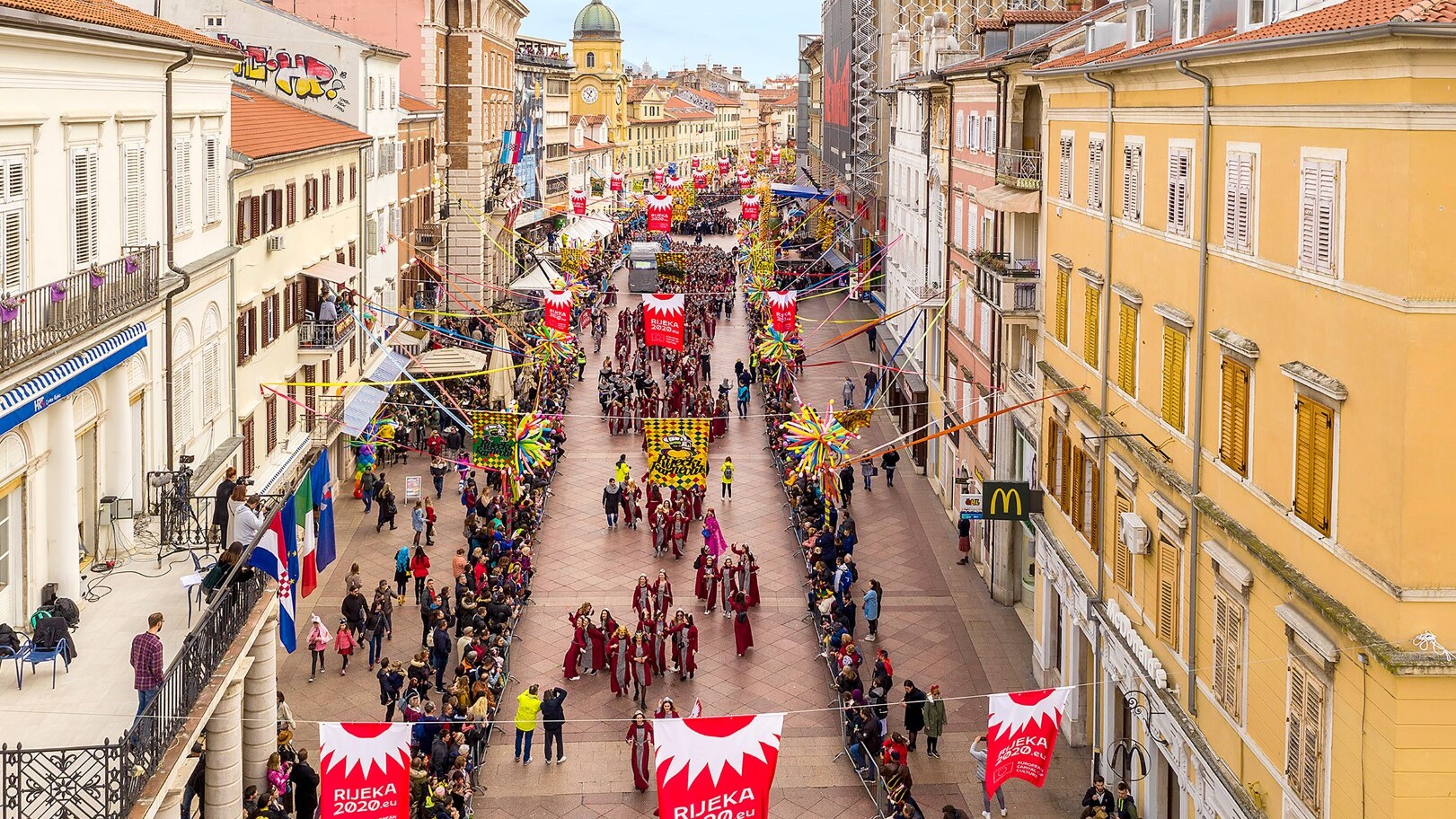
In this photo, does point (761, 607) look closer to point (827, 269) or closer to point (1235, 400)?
point (1235, 400)

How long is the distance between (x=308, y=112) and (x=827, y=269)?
4958cm

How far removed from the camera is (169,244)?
73.2 ft

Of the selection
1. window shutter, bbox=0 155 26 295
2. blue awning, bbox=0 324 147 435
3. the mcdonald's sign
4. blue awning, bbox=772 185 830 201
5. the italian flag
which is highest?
blue awning, bbox=772 185 830 201

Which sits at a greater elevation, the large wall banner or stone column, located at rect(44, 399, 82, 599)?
stone column, located at rect(44, 399, 82, 599)

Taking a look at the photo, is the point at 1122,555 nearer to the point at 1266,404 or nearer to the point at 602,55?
the point at 1266,404

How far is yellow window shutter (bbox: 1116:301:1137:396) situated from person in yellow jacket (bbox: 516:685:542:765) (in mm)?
9628

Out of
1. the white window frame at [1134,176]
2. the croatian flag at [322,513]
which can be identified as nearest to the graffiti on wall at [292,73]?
the croatian flag at [322,513]

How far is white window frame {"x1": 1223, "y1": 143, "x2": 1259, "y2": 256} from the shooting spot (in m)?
16.3

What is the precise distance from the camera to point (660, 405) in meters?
51.2

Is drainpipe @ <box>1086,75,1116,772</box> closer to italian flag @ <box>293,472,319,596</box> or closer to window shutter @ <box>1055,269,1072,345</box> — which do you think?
window shutter @ <box>1055,269,1072,345</box>

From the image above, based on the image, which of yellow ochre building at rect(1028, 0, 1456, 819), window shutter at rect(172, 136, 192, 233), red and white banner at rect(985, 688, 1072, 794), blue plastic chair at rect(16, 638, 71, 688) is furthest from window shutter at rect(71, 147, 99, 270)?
yellow ochre building at rect(1028, 0, 1456, 819)

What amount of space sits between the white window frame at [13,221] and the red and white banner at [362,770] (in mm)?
5749

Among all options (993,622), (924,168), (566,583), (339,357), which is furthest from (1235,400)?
(924,168)

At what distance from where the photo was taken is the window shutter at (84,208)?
18312 millimetres
